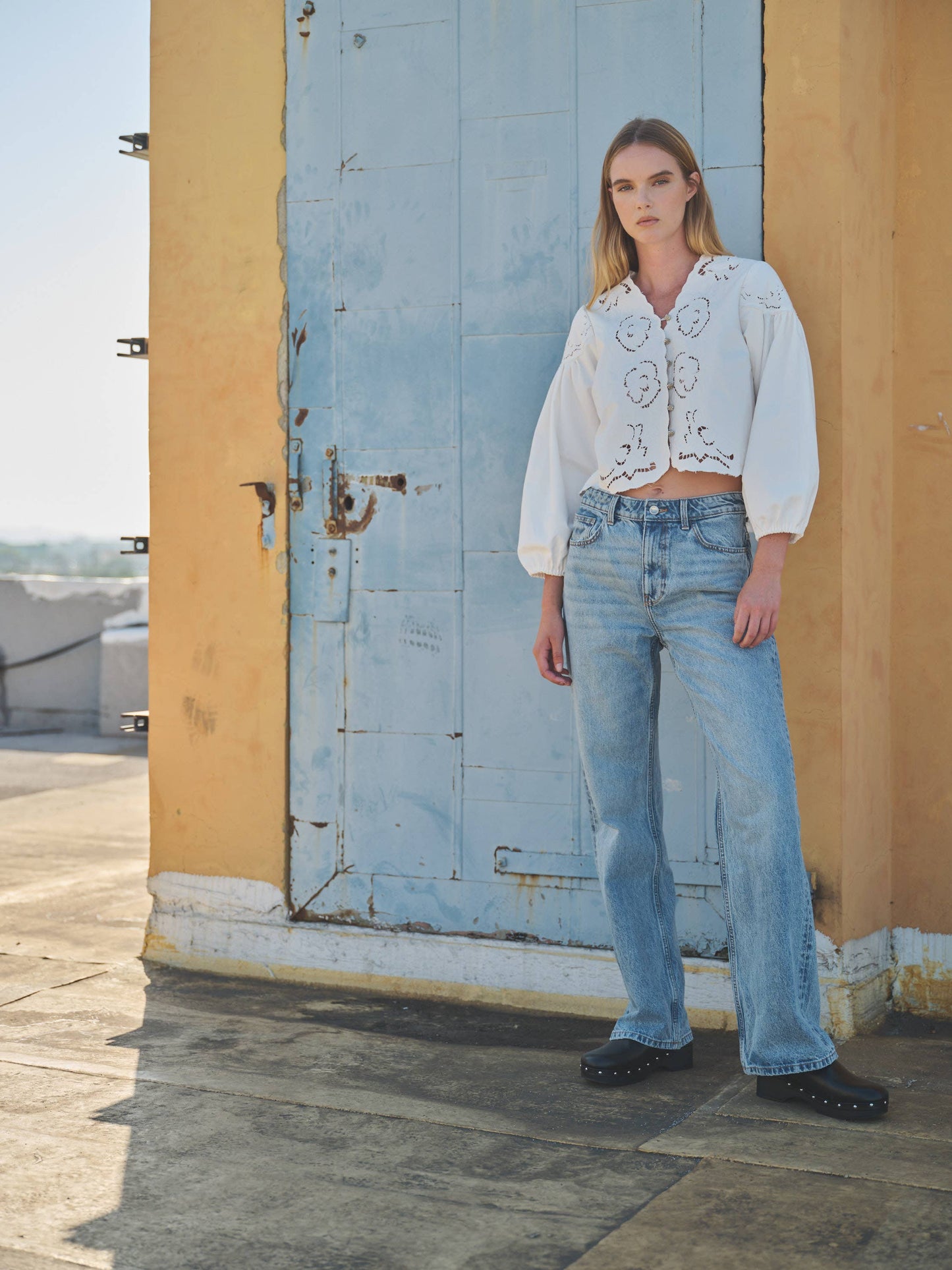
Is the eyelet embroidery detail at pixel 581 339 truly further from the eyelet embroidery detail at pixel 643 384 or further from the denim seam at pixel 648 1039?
the denim seam at pixel 648 1039

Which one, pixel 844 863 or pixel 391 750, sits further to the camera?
pixel 391 750

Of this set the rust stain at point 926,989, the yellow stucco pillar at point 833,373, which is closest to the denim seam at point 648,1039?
the yellow stucco pillar at point 833,373

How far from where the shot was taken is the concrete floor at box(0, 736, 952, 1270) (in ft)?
6.89

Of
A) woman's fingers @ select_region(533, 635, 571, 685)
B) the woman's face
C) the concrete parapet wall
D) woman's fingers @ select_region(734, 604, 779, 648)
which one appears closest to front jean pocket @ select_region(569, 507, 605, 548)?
woman's fingers @ select_region(533, 635, 571, 685)

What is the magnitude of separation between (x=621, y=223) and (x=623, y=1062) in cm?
174

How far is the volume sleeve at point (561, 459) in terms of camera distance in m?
2.90

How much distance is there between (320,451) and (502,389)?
548 millimetres

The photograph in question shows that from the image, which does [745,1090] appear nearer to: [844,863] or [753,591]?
[844,863]

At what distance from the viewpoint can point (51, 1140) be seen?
2551mm

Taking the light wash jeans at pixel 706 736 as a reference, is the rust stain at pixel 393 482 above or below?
above

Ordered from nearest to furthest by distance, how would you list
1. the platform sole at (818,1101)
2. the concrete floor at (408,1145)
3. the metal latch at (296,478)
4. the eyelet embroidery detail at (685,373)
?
the concrete floor at (408,1145) → the platform sole at (818,1101) → the eyelet embroidery detail at (685,373) → the metal latch at (296,478)

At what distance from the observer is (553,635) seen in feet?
9.66

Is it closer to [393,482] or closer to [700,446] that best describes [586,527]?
[700,446]

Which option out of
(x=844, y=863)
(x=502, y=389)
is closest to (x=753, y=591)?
(x=844, y=863)
